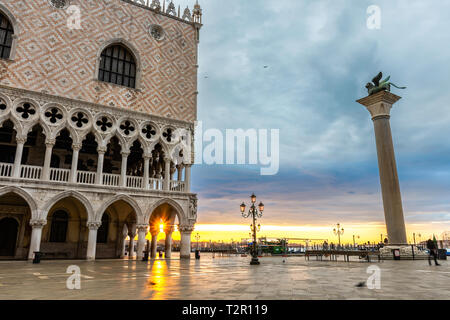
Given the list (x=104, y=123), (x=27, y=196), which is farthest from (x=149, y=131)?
(x=27, y=196)

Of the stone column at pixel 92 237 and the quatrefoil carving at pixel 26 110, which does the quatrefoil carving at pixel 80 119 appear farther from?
the stone column at pixel 92 237

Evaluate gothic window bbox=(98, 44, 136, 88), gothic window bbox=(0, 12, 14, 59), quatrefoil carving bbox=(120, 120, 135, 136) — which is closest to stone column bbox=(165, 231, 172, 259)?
quatrefoil carving bbox=(120, 120, 135, 136)

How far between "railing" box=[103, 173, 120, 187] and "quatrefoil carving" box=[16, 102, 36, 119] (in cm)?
503

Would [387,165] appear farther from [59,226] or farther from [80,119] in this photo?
[59,226]

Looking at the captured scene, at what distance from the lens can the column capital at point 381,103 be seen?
765 inches

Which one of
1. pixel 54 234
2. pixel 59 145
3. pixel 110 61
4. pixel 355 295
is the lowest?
pixel 355 295

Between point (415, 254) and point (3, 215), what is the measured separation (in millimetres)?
23728

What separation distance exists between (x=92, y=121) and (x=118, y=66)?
4.79 metres

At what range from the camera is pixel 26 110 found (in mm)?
16844

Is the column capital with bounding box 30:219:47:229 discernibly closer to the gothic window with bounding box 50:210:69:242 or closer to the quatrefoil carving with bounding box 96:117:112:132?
the gothic window with bounding box 50:210:69:242

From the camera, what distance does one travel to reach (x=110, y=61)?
20.6 metres
